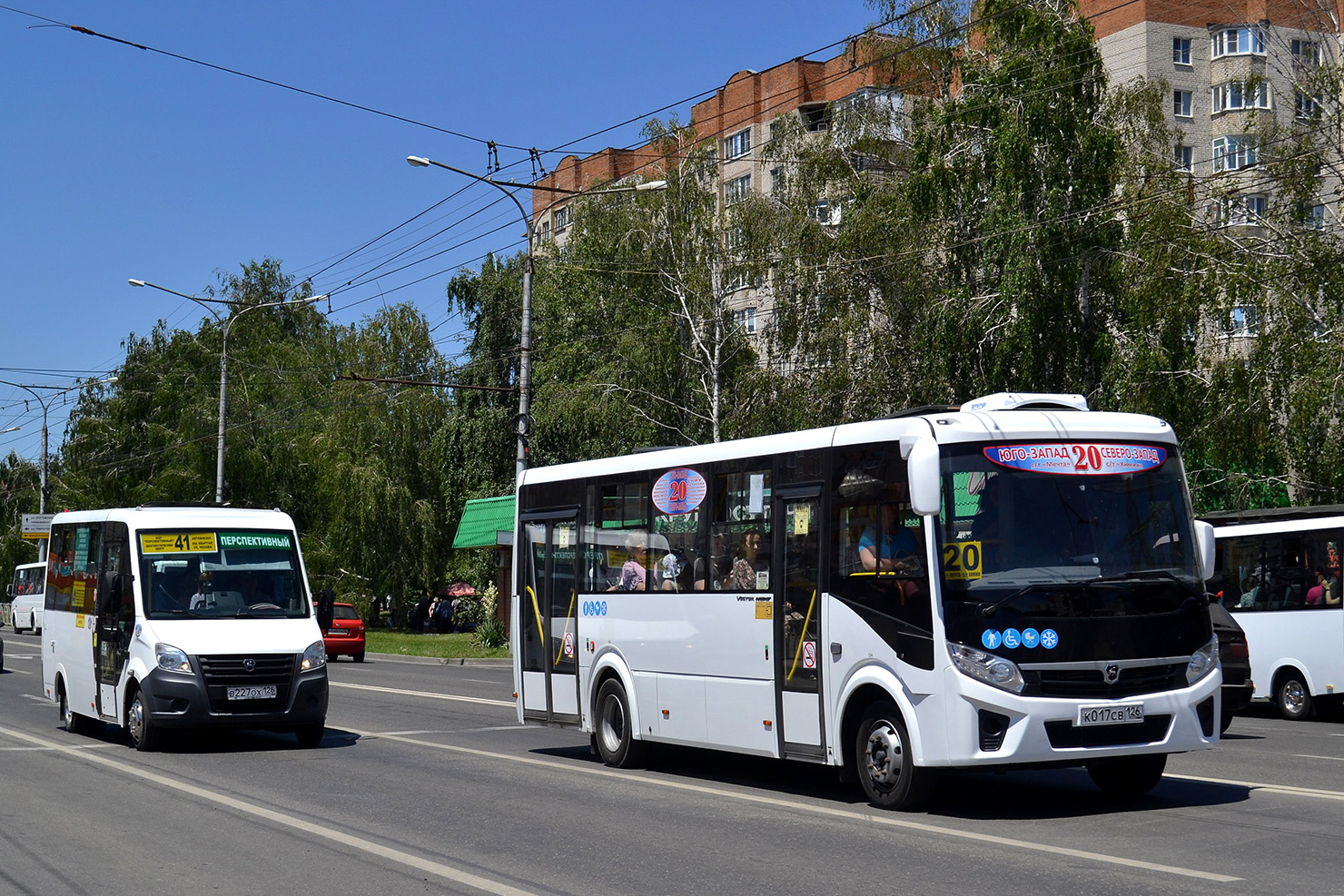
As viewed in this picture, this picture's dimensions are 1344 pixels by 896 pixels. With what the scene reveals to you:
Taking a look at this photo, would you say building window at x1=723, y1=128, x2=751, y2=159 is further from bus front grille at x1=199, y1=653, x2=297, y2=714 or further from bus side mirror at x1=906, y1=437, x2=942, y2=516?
bus side mirror at x1=906, y1=437, x2=942, y2=516

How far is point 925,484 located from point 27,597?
6582 centimetres

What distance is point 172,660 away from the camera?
15.2m

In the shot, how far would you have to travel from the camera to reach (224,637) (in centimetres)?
1553

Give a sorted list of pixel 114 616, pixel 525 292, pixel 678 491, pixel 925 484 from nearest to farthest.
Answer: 1. pixel 925 484
2. pixel 678 491
3. pixel 114 616
4. pixel 525 292

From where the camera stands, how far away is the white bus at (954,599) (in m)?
9.84

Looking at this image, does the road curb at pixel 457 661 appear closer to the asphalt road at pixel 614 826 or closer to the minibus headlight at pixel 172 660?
the minibus headlight at pixel 172 660

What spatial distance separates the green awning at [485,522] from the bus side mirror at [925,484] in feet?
112

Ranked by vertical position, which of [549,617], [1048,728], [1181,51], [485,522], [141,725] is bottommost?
[141,725]

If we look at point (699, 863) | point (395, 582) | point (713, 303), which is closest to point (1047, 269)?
point (713, 303)

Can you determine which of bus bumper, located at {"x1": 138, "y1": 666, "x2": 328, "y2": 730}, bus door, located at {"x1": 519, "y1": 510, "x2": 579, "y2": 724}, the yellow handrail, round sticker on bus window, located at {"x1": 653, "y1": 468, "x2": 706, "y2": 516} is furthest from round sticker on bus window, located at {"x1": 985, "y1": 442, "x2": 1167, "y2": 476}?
bus bumper, located at {"x1": 138, "y1": 666, "x2": 328, "y2": 730}

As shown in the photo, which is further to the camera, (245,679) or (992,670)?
(245,679)

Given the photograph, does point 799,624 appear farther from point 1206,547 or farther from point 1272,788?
point 1272,788

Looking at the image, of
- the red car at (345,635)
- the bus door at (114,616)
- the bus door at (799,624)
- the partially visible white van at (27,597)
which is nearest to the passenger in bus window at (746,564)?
the bus door at (799,624)

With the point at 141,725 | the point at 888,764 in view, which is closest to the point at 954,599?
the point at 888,764
